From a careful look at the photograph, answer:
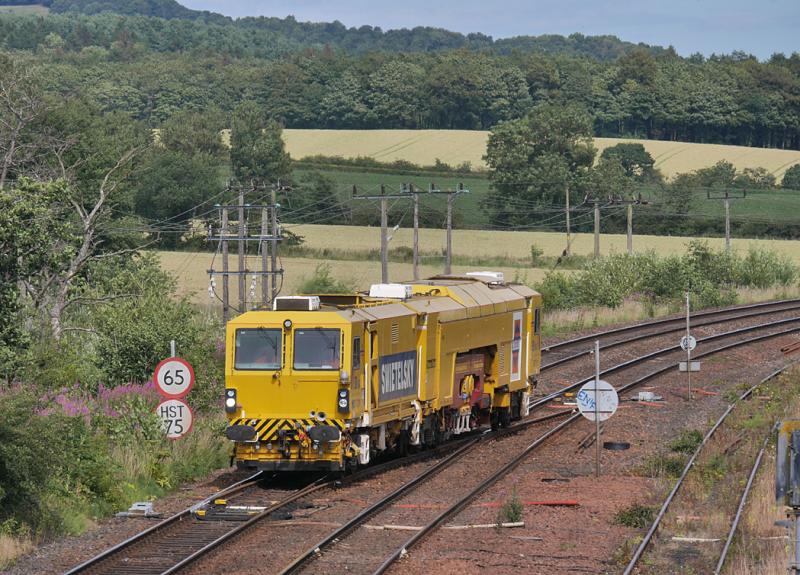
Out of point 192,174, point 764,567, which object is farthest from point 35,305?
point 192,174

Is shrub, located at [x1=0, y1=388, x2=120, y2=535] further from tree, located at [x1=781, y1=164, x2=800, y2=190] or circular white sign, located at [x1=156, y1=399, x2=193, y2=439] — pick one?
tree, located at [x1=781, y1=164, x2=800, y2=190]

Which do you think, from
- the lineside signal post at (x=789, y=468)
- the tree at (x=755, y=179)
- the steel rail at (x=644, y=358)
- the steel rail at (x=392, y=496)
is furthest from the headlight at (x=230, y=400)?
the tree at (x=755, y=179)

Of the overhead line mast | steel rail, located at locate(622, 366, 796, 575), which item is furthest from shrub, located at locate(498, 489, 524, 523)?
the overhead line mast

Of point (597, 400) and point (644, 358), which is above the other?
point (597, 400)

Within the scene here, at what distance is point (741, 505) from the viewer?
19406 millimetres

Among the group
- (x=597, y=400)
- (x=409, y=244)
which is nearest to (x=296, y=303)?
(x=597, y=400)

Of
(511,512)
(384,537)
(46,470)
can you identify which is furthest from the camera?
(511,512)

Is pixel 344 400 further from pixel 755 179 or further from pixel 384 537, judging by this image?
pixel 755 179

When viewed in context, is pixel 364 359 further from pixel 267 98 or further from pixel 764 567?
pixel 267 98

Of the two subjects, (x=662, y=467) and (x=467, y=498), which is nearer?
(x=467, y=498)

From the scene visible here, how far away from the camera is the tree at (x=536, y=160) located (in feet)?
349

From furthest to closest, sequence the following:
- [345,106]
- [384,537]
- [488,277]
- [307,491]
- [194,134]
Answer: [345,106], [194,134], [488,277], [307,491], [384,537]

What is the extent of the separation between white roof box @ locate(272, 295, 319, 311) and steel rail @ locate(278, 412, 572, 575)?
125 inches

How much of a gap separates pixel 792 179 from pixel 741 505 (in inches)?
4041
